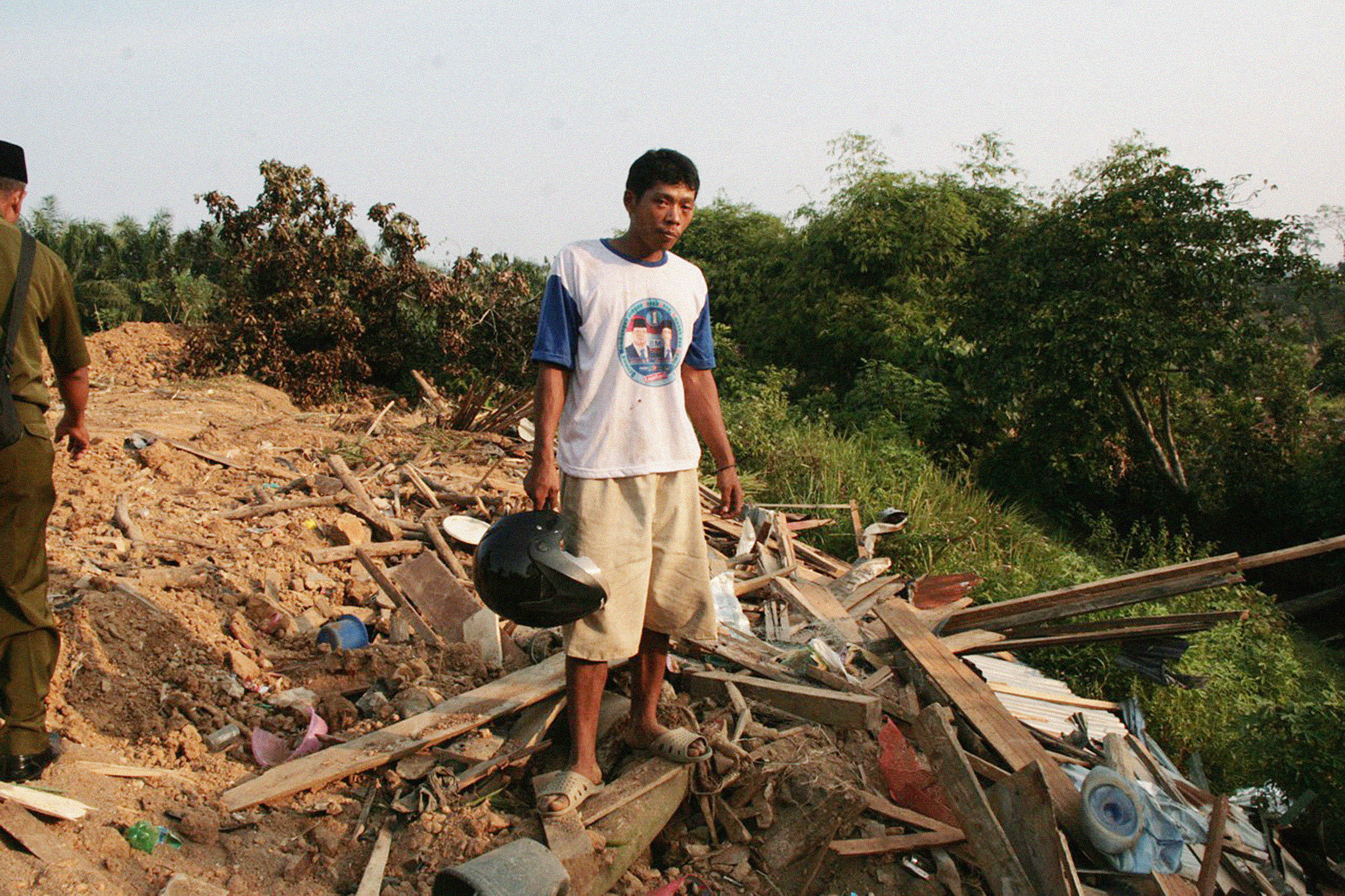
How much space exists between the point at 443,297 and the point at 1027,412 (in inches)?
327

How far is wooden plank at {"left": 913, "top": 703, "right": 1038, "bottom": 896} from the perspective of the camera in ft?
8.58

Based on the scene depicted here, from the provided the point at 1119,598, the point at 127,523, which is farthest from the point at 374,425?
the point at 1119,598

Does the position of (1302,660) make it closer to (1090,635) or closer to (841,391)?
(1090,635)

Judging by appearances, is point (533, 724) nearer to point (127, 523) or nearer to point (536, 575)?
point (536, 575)

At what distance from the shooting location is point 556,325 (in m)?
2.68

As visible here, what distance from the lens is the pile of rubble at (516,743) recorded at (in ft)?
8.61

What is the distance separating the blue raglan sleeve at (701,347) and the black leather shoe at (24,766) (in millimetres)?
2289

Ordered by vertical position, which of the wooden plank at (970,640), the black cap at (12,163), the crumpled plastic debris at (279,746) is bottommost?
the crumpled plastic debris at (279,746)

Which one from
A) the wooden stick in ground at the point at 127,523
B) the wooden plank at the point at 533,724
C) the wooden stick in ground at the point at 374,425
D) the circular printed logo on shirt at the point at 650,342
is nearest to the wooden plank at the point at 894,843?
the wooden plank at the point at 533,724

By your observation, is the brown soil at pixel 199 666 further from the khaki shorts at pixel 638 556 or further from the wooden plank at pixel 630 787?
the khaki shorts at pixel 638 556

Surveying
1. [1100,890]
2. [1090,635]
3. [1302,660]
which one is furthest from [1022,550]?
[1100,890]

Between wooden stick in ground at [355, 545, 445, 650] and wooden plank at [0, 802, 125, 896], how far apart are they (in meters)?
1.90

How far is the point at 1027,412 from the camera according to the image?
12.7 meters

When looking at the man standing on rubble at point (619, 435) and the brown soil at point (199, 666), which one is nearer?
the brown soil at point (199, 666)
